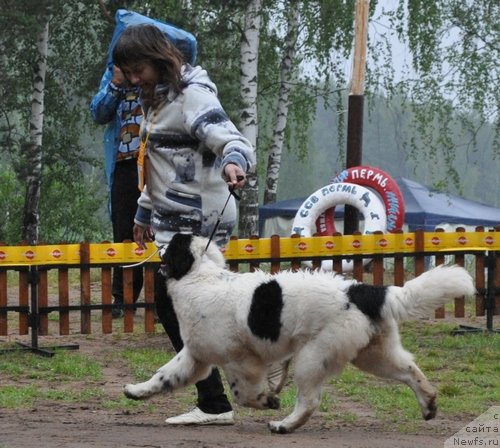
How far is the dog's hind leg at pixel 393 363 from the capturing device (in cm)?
548

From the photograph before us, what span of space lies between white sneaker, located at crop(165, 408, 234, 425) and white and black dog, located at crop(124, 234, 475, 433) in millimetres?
330

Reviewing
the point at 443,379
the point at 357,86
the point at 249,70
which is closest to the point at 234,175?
the point at 443,379

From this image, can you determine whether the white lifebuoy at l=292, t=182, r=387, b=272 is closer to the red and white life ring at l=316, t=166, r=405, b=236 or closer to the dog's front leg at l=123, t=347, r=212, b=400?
the red and white life ring at l=316, t=166, r=405, b=236

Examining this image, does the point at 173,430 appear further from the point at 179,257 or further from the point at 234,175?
the point at 234,175

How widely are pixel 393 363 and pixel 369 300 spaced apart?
361 millimetres

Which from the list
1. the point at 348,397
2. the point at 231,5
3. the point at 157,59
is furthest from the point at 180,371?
the point at 231,5

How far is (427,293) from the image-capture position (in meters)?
5.38

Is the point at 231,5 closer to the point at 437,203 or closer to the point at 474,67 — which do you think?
the point at 474,67

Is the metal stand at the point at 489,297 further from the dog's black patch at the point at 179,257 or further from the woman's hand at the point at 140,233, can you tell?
the dog's black patch at the point at 179,257

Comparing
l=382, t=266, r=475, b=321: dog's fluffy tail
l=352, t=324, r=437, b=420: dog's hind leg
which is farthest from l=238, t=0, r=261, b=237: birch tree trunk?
l=382, t=266, r=475, b=321: dog's fluffy tail

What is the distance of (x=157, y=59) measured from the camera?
5527mm

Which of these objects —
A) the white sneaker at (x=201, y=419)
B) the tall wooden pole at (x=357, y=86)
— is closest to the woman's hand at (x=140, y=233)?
the white sneaker at (x=201, y=419)

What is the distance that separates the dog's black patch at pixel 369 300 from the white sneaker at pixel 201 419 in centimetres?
107

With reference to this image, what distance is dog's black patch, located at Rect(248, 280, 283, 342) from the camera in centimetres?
543
